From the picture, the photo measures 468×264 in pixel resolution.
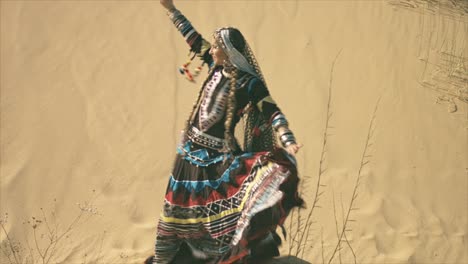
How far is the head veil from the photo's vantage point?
395cm

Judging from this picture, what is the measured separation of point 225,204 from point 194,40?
3.90ft

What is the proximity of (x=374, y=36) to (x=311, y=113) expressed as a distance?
1.73 meters

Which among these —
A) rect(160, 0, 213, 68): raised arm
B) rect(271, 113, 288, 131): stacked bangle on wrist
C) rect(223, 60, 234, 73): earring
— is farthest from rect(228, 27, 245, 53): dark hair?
rect(271, 113, 288, 131): stacked bangle on wrist

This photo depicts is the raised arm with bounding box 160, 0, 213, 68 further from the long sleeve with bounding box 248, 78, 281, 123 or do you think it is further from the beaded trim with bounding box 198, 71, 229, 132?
the long sleeve with bounding box 248, 78, 281, 123

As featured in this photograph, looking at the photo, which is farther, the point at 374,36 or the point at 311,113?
the point at 374,36

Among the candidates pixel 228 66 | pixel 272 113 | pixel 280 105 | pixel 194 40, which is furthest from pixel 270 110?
pixel 280 105

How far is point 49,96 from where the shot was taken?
281 inches

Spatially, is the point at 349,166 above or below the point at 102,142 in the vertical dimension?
below

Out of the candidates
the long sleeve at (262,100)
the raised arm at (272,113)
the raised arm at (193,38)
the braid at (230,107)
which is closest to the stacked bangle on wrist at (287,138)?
the raised arm at (272,113)

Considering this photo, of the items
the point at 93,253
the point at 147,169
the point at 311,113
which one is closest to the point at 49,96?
the point at 147,169

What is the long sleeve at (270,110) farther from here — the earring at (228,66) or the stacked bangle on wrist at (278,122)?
the earring at (228,66)

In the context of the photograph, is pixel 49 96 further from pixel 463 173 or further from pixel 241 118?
pixel 463 173

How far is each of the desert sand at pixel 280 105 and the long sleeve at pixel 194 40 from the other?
1556 millimetres

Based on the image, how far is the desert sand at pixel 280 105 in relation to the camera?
594cm
